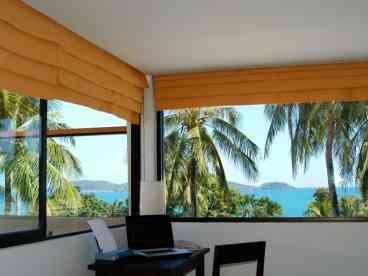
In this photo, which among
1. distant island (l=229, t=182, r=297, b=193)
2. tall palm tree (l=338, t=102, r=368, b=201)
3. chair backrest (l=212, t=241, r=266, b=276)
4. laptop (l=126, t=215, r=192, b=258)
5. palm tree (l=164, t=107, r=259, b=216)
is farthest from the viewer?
palm tree (l=164, t=107, r=259, b=216)

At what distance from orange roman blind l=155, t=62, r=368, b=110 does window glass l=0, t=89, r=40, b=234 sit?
157 cm

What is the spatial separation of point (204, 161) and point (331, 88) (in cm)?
131

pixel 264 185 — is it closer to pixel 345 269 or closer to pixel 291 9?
pixel 345 269

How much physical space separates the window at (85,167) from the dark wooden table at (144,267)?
0.60 m

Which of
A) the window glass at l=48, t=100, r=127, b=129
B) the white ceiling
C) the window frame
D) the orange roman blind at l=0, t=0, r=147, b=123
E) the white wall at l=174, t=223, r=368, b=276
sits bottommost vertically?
the white wall at l=174, t=223, r=368, b=276

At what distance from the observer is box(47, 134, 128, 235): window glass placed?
3952mm

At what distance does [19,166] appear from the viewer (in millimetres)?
3047

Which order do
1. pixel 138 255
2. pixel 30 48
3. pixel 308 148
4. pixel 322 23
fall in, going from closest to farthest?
pixel 30 48, pixel 322 23, pixel 138 255, pixel 308 148

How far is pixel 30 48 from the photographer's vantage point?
2.87 metres

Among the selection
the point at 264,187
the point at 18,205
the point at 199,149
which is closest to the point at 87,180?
the point at 199,149

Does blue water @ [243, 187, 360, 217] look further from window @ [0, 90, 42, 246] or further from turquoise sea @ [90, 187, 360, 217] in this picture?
window @ [0, 90, 42, 246]

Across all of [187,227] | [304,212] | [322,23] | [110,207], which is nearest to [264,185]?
[304,212]

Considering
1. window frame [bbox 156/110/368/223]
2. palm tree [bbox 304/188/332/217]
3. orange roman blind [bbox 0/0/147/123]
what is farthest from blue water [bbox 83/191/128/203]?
palm tree [bbox 304/188/332/217]

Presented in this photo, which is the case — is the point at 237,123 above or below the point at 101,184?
above
